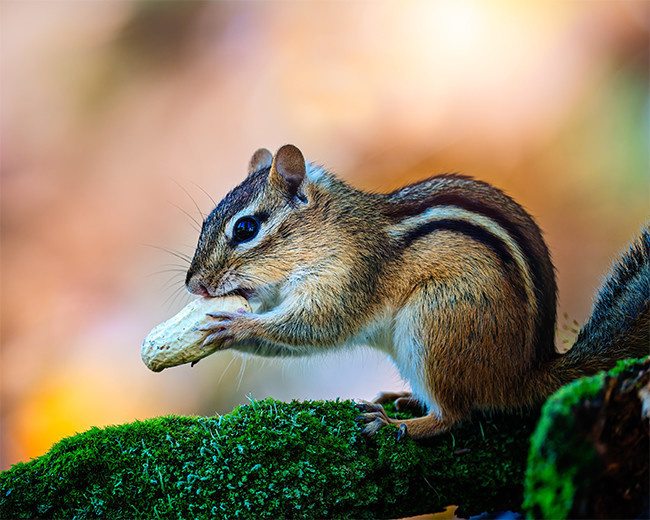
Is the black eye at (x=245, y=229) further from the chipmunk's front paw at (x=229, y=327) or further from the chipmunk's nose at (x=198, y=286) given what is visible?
the chipmunk's front paw at (x=229, y=327)

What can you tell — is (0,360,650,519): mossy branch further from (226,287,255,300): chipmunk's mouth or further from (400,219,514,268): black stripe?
(400,219,514,268): black stripe

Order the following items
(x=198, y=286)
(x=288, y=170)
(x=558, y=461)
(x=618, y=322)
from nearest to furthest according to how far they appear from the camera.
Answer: (x=558, y=461)
(x=618, y=322)
(x=198, y=286)
(x=288, y=170)

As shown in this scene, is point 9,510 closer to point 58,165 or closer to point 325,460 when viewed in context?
point 325,460

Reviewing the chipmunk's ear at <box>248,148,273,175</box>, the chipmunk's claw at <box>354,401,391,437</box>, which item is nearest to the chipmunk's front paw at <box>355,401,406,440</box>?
the chipmunk's claw at <box>354,401,391,437</box>

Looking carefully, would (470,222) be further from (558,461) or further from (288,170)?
(558,461)

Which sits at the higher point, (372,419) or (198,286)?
(198,286)

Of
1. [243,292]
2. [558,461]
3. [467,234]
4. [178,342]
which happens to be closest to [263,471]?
[178,342]

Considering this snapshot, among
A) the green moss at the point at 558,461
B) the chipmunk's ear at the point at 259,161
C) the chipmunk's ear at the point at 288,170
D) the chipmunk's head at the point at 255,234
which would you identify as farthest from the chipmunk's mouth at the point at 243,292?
the green moss at the point at 558,461
